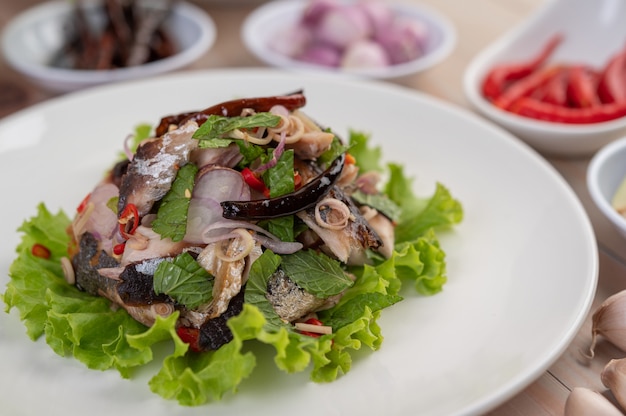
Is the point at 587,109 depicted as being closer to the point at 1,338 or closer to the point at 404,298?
the point at 404,298

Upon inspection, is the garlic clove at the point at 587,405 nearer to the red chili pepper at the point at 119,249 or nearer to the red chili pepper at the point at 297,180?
the red chili pepper at the point at 297,180

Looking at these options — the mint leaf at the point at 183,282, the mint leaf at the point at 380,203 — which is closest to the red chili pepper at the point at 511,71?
the mint leaf at the point at 380,203

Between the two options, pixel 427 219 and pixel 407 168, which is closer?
pixel 427 219

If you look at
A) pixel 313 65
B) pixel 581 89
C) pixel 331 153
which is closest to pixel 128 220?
pixel 331 153

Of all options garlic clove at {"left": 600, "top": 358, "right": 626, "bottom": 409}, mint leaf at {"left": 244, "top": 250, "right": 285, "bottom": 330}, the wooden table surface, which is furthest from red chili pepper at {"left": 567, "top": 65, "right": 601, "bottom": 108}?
mint leaf at {"left": 244, "top": 250, "right": 285, "bottom": 330}

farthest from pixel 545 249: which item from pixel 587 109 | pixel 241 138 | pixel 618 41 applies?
pixel 618 41

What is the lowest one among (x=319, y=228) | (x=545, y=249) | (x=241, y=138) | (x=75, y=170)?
(x=75, y=170)

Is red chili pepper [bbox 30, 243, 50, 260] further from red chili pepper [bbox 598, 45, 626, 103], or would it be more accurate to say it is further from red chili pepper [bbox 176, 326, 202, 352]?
red chili pepper [bbox 598, 45, 626, 103]

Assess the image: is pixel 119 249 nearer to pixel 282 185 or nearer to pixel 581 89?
pixel 282 185
